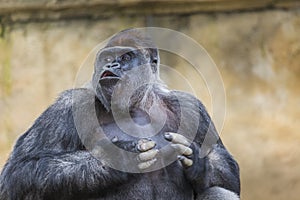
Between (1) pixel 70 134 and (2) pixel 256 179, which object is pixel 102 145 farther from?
(2) pixel 256 179

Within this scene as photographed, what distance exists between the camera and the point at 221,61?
800cm

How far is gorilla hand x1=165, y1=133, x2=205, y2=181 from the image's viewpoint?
5.28m

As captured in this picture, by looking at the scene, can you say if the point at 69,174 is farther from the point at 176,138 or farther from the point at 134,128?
the point at 176,138

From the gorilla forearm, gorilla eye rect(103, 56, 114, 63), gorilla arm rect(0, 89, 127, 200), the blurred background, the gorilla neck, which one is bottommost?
gorilla arm rect(0, 89, 127, 200)

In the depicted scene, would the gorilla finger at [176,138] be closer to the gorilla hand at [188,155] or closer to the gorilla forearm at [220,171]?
the gorilla hand at [188,155]

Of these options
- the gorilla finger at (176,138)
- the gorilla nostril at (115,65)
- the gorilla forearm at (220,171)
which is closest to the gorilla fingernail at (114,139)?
the gorilla finger at (176,138)

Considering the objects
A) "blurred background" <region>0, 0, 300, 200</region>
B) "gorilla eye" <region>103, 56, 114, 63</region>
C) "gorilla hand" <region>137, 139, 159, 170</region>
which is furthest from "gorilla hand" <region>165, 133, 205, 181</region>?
"blurred background" <region>0, 0, 300, 200</region>

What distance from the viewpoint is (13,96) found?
7.93 m

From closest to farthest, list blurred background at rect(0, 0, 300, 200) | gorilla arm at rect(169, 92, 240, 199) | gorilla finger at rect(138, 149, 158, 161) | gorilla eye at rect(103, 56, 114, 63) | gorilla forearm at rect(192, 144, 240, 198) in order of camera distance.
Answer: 1. gorilla finger at rect(138, 149, 158, 161)
2. gorilla arm at rect(169, 92, 240, 199)
3. gorilla eye at rect(103, 56, 114, 63)
4. gorilla forearm at rect(192, 144, 240, 198)
5. blurred background at rect(0, 0, 300, 200)

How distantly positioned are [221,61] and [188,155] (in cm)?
277

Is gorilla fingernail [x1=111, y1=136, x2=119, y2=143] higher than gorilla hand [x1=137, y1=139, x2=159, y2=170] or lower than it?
higher

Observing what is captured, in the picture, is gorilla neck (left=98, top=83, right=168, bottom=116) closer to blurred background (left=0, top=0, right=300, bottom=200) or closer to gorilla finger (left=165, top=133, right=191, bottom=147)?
gorilla finger (left=165, top=133, right=191, bottom=147)

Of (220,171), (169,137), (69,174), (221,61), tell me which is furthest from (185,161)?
(221,61)

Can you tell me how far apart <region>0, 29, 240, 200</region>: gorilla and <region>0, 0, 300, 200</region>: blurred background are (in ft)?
7.05
